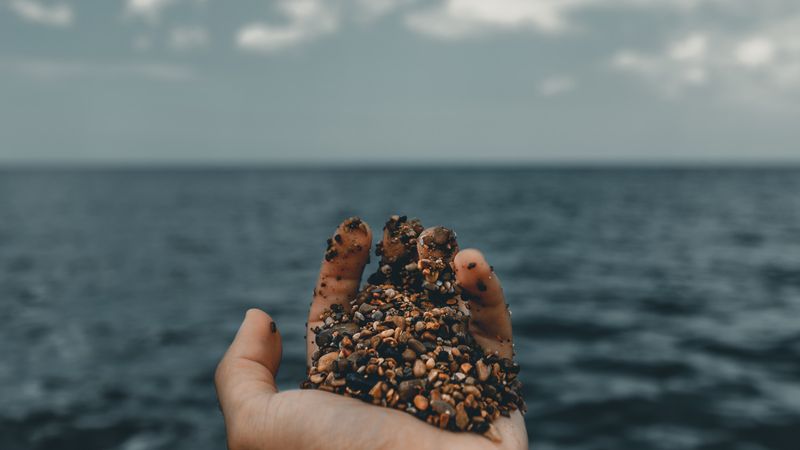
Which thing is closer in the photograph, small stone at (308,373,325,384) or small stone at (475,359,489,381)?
small stone at (475,359,489,381)

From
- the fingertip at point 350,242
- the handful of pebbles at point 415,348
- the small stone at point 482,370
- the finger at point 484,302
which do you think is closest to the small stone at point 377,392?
the handful of pebbles at point 415,348

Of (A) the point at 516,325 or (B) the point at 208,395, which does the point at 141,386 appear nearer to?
(B) the point at 208,395

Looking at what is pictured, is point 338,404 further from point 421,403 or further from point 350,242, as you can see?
point 350,242

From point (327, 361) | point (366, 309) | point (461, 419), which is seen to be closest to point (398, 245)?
point (366, 309)

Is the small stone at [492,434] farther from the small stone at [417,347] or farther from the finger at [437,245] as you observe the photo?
the finger at [437,245]

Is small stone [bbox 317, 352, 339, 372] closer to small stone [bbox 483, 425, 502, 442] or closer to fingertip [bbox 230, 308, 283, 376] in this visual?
fingertip [bbox 230, 308, 283, 376]

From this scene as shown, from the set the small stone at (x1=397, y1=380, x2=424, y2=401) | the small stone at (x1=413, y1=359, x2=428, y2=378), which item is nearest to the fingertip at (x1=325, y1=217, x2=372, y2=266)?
the small stone at (x1=413, y1=359, x2=428, y2=378)
